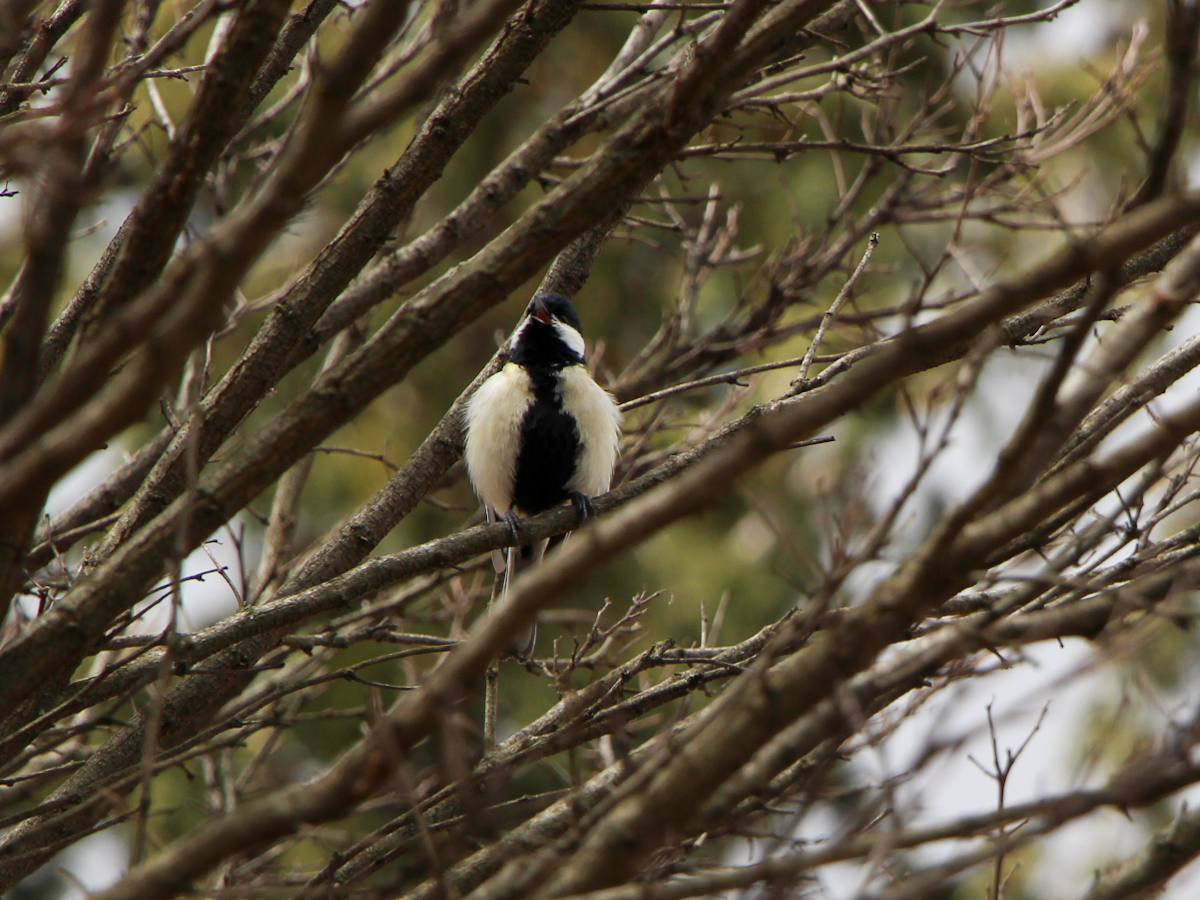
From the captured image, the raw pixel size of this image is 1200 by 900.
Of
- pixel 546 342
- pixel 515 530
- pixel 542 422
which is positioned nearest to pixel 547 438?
pixel 542 422

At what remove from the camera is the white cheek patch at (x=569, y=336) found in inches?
198

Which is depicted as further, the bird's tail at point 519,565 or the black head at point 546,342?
the black head at point 546,342

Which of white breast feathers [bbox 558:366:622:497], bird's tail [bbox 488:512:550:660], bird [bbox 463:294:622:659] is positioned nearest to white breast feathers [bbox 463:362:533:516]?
bird [bbox 463:294:622:659]

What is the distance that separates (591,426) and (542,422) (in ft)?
0.73

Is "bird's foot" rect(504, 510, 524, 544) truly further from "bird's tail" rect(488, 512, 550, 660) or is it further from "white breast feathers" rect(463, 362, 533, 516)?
"white breast feathers" rect(463, 362, 533, 516)

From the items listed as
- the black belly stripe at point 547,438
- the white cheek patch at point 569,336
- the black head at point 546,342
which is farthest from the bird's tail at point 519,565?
the white cheek patch at point 569,336

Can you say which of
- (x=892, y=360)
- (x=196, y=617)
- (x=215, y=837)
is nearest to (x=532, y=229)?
(x=892, y=360)

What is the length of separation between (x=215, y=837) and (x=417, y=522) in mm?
7769

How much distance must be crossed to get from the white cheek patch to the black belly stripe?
0.57ft

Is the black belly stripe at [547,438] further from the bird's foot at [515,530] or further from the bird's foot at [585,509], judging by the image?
the bird's foot at [515,530]

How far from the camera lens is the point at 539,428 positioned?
16.5ft

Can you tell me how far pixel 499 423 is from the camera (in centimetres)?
497

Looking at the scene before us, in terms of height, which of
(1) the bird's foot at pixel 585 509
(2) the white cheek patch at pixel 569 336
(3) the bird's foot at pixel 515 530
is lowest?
(3) the bird's foot at pixel 515 530

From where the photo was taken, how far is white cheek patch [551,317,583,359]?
504 centimetres
